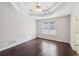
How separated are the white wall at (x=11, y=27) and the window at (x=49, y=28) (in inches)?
58.1

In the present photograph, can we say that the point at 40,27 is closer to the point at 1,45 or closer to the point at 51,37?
the point at 51,37

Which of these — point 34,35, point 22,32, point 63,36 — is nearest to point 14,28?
point 22,32

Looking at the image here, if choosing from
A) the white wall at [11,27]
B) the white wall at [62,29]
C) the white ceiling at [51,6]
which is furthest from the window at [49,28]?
the white ceiling at [51,6]

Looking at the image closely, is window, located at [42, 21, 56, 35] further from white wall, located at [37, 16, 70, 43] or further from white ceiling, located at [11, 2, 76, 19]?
white ceiling, located at [11, 2, 76, 19]

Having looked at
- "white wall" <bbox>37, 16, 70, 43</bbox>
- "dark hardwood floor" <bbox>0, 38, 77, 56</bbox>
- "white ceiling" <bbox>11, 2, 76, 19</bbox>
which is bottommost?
"dark hardwood floor" <bbox>0, 38, 77, 56</bbox>

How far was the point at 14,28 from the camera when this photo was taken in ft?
12.7

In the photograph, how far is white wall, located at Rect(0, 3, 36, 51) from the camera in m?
3.20

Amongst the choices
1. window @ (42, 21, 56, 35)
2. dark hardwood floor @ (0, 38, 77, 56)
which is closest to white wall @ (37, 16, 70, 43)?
window @ (42, 21, 56, 35)

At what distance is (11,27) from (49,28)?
2682mm

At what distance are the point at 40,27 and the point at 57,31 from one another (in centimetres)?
158

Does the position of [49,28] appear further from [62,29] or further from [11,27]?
[11,27]

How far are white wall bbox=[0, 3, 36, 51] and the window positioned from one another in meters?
1.48

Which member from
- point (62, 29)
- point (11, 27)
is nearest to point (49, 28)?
point (62, 29)

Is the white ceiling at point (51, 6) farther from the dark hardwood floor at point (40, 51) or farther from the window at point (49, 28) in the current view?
the window at point (49, 28)
